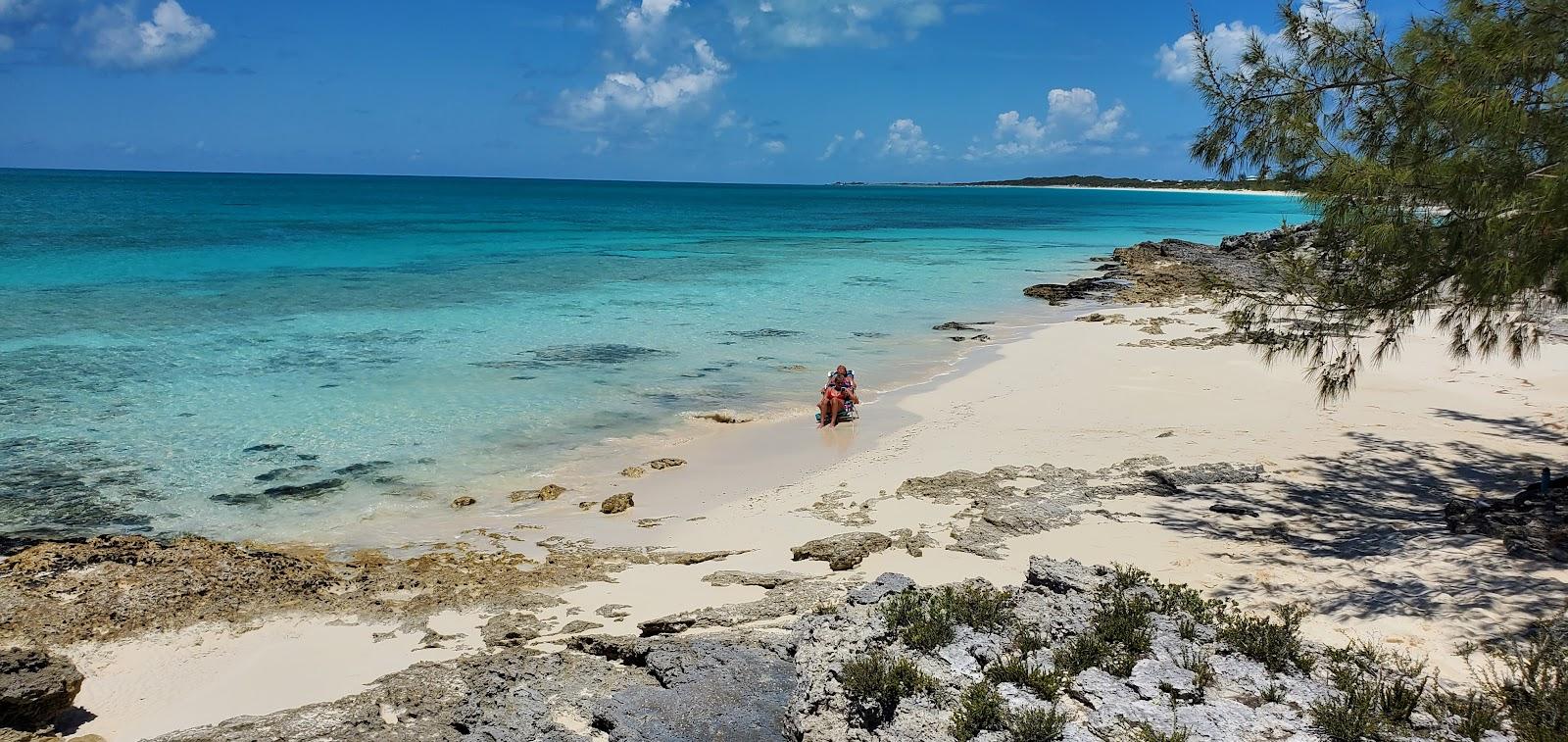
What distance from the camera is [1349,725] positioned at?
12.9 feet

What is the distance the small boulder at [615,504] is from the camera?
373 inches

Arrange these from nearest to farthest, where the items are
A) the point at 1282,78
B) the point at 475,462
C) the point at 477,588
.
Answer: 1. the point at 477,588
2. the point at 1282,78
3. the point at 475,462

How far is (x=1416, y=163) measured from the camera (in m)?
6.85

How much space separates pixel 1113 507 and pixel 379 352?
14892 mm

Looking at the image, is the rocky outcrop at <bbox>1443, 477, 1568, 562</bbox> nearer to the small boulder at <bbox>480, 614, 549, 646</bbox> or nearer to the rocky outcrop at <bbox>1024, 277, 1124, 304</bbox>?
the small boulder at <bbox>480, 614, 549, 646</bbox>

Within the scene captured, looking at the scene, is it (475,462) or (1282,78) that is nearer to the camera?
(1282,78)

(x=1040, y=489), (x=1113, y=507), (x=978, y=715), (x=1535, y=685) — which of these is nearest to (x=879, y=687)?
(x=978, y=715)

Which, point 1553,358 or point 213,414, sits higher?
point 1553,358

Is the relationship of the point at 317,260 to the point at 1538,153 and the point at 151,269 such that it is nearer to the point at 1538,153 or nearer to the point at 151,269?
the point at 151,269

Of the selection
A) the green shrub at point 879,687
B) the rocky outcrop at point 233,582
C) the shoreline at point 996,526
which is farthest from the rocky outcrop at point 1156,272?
the green shrub at point 879,687

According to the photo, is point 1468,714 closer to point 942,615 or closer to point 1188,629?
point 1188,629

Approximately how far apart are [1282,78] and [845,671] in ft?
21.6

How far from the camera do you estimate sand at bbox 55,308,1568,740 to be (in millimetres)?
5961

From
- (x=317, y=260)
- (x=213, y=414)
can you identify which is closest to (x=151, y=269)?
(x=317, y=260)
